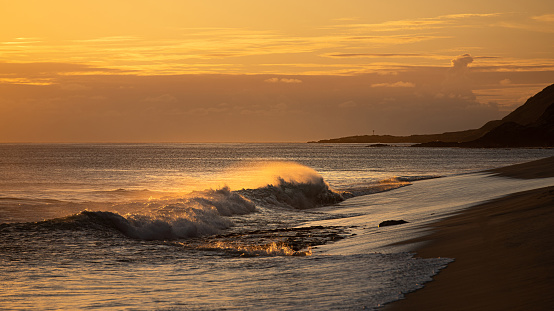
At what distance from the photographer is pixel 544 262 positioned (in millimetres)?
8711

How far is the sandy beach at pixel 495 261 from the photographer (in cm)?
752

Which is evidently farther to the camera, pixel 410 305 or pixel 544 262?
pixel 544 262

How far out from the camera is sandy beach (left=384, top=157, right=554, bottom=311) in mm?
7520

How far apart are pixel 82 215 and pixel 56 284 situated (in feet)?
28.2

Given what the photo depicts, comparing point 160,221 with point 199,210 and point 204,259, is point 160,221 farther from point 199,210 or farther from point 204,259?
point 204,259

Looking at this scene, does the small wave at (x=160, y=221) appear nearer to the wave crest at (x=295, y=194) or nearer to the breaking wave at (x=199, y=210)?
the breaking wave at (x=199, y=210)

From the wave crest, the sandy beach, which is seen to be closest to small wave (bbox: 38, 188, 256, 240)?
the wave crest

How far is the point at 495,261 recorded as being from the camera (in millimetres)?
9570

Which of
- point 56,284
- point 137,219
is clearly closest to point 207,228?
point 137,219

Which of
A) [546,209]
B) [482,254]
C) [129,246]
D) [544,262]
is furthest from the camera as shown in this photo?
[129,246]

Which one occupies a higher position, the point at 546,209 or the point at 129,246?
the point at 546,209

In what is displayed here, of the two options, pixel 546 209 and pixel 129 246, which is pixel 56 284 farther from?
pixel 546 209

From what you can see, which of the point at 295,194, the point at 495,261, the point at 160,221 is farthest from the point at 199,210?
the point at 495,261

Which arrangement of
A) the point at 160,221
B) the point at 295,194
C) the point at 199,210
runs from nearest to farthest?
the point at 160,221
the point at 199,210
the point at 295,194
